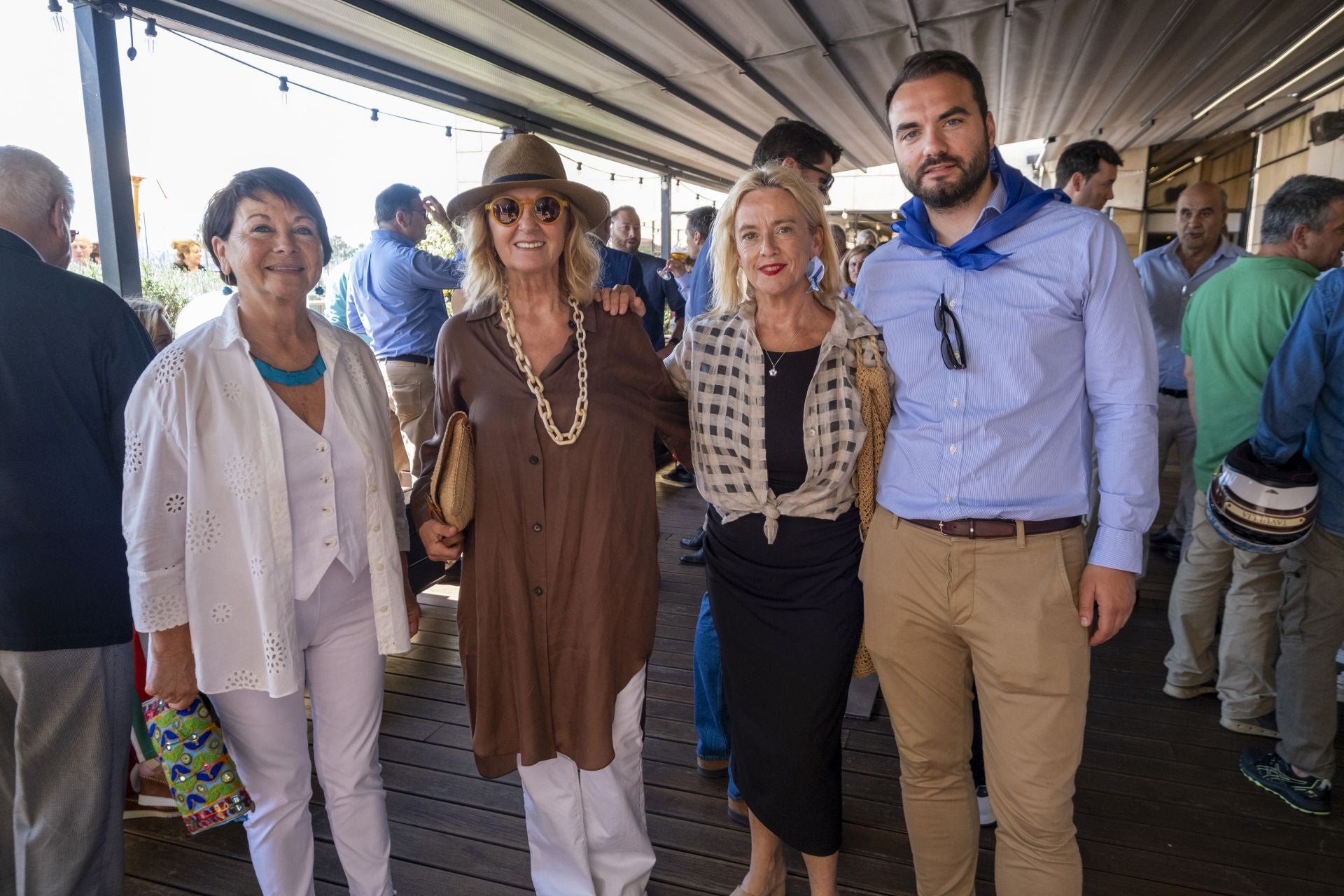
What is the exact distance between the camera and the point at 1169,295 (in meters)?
4.13

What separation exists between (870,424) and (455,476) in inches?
37.7

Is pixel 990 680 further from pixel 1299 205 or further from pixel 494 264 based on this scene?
pixel 1299 205

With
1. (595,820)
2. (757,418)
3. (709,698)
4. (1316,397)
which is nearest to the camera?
(757,418)

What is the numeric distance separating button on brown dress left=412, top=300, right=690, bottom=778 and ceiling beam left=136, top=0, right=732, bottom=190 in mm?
2306

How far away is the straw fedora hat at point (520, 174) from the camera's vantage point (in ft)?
5.79

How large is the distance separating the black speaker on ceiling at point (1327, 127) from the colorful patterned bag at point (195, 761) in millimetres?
9101

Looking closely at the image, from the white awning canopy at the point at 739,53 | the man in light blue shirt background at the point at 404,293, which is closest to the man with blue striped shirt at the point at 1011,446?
the white awning canopy at the point at 739,53

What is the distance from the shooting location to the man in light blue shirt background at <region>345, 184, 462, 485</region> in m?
4.64

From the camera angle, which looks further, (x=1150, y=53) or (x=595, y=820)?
(x=1150, y=53)

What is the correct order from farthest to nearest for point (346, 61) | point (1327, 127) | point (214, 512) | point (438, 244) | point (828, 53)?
point (438, 244), point (1327, 127), point (828, 53), point (346, 61), point (214, 512)

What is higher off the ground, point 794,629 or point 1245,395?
point 1245,395

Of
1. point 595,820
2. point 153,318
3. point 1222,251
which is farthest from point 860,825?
point 1222,251

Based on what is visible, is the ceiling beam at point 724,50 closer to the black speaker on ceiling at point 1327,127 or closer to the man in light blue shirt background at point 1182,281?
the man in light blue shirt background at point 1182,281

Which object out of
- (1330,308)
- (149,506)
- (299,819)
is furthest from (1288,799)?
(149,506)
